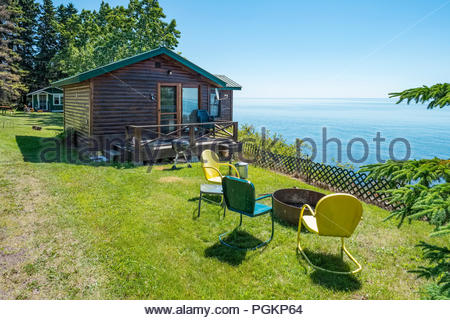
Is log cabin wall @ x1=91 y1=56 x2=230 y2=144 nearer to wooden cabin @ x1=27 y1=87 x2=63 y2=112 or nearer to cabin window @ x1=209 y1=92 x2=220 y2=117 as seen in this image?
cabin window @ x1=209 y1=92 x2=220 y2=117

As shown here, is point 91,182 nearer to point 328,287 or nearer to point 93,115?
point 93,115

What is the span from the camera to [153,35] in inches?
1209

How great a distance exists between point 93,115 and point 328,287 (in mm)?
10411

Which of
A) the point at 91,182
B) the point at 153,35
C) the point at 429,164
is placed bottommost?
the point at 91,182

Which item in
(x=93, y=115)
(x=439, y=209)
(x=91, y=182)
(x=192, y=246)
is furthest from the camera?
(x=93, y=115)

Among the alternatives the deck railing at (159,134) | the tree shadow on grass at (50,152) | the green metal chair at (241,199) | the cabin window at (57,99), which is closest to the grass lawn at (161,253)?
the green metal chair at (241,199)

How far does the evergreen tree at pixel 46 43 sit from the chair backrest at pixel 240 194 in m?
46.8

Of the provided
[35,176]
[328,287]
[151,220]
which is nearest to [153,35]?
[35,176]

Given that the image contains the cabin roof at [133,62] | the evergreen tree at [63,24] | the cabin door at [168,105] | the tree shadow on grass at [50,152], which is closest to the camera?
the tree shadow on grass at [50,152]

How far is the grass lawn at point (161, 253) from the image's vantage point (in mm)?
3463

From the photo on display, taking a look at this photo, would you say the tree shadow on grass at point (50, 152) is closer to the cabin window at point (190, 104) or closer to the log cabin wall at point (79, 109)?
the log cabin wall at point (79, 109)

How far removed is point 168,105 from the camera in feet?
43.0

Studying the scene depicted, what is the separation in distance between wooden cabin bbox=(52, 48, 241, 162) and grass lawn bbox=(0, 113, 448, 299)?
181 inches

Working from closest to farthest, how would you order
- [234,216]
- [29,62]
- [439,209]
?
[439,209], [234,216], [29,62]
